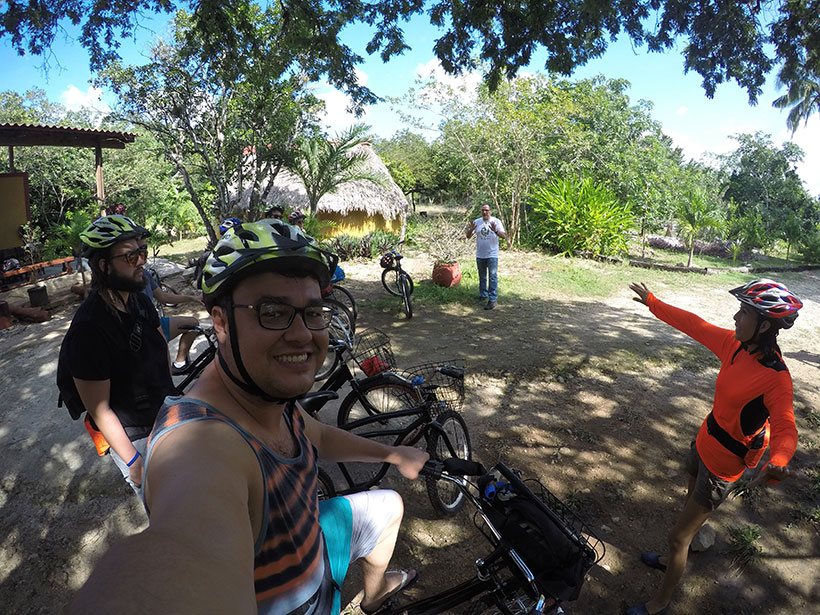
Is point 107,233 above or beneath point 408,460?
above

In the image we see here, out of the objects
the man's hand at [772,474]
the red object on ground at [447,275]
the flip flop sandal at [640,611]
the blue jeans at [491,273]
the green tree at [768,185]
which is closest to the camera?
the man's hand at [772,474]

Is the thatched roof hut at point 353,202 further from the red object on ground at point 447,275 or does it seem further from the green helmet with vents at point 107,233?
the green helmet with vents at point 107,233

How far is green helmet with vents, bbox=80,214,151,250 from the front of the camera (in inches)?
106

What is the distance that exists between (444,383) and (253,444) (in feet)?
8.32

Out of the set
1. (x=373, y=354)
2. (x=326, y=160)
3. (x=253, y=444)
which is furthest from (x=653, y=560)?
(x=326, y=160)

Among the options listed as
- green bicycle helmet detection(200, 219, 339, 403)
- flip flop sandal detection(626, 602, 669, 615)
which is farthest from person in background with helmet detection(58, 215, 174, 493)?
flip flop sandal detection(626, 602, 669, 615)

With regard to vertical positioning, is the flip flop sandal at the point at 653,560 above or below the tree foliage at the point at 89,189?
below

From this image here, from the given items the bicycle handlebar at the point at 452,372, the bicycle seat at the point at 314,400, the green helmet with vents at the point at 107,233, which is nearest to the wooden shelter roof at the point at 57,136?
the green helmet with vents at the point at 107,233

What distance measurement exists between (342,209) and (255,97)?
6.69 meters

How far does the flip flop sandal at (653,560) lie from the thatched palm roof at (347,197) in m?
14.6

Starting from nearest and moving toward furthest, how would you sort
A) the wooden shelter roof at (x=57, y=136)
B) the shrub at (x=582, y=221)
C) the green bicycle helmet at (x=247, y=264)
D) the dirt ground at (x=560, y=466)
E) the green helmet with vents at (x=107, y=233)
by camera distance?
the green bicycle helmet at (x=247, y=264)
the green helmet with vents at (x=107, y=233)
the dirt ground at (x=560, y=466)
the wooden shelter roof at (x=57, y=136)
the shrub at (x=582, y=221)

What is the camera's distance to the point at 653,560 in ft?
10.5

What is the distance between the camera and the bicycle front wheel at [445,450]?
3.44 metres

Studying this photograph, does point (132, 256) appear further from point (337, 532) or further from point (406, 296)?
point (406, 296)
